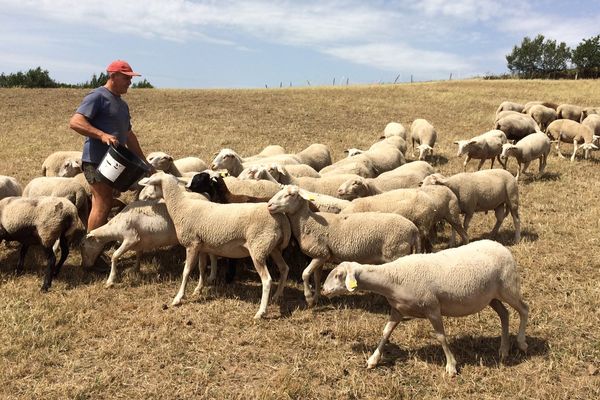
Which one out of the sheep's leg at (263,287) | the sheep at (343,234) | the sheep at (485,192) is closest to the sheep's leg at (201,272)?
the sheep's leg at (263,287)

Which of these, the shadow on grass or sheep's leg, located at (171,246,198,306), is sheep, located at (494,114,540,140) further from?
sheep's leg, located at (171,246,198,306)

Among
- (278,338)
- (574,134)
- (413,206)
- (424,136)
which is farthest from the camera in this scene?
(424,136)

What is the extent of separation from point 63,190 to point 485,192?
7847 mm

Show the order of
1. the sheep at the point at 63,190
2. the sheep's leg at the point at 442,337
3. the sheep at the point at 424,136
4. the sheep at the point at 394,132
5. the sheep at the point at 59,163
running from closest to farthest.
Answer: the sheep's leg at the point at 442,337, the sheep at the point at 63,190, the sheep at the point at 59,163, the sheep at the point at 424,136, the sheep at the point at 394,132

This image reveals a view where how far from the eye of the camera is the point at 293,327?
19.4ft

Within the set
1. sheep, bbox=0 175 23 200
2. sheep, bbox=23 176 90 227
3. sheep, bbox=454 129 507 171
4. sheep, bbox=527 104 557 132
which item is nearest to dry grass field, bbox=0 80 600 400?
sheep, bbox=23 176 90 227

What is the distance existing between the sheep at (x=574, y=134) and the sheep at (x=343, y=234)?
1273cm

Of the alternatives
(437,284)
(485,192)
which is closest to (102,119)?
(437,284)

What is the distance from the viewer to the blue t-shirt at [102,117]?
6.97 meters

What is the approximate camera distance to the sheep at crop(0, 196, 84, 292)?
6961 millimetres

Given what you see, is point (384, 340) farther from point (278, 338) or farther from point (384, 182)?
point (384, 182)

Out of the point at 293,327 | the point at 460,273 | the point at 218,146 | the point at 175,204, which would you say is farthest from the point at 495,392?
the point at 218,146

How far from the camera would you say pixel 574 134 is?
56.2 feet

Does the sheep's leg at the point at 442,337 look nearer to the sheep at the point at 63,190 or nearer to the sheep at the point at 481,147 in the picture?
the sheep at the point at 63,190
